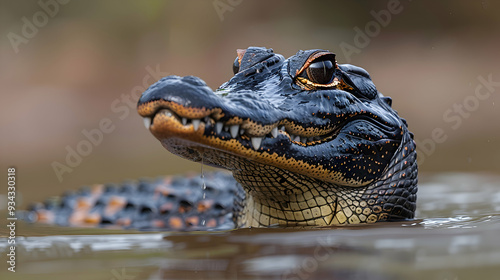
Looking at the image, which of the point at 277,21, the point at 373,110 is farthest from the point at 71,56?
the point at 373,110

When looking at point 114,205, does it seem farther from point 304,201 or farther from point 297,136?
point 297,136

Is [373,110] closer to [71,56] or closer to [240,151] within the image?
[240,151]

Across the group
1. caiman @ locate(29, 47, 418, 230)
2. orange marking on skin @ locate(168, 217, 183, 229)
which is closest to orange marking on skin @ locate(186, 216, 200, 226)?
orange marking on skin @ locate(168, 217, 183, 229)

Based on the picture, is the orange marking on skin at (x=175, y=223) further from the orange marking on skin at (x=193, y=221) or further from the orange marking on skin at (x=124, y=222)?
the orange marking on skin at (x=124, y=222)

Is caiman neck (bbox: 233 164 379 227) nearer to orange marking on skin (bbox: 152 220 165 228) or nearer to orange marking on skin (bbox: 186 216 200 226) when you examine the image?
orange marking on skin (bbox: 186 216 200 226)

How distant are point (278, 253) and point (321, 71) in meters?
1.18

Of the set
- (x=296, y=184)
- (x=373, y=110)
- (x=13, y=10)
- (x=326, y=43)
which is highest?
(x=13, y=10)

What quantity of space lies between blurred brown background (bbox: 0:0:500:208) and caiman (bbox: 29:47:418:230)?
747cm

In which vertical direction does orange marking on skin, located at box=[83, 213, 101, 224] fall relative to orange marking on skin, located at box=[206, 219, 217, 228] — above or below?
above

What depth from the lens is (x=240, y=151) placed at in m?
2.77

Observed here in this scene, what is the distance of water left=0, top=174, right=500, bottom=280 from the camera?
7.39 ft

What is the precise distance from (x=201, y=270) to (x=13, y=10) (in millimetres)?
12303

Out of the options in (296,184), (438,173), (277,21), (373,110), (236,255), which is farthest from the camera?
(277,21)

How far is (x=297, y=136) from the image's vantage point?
305 cm
